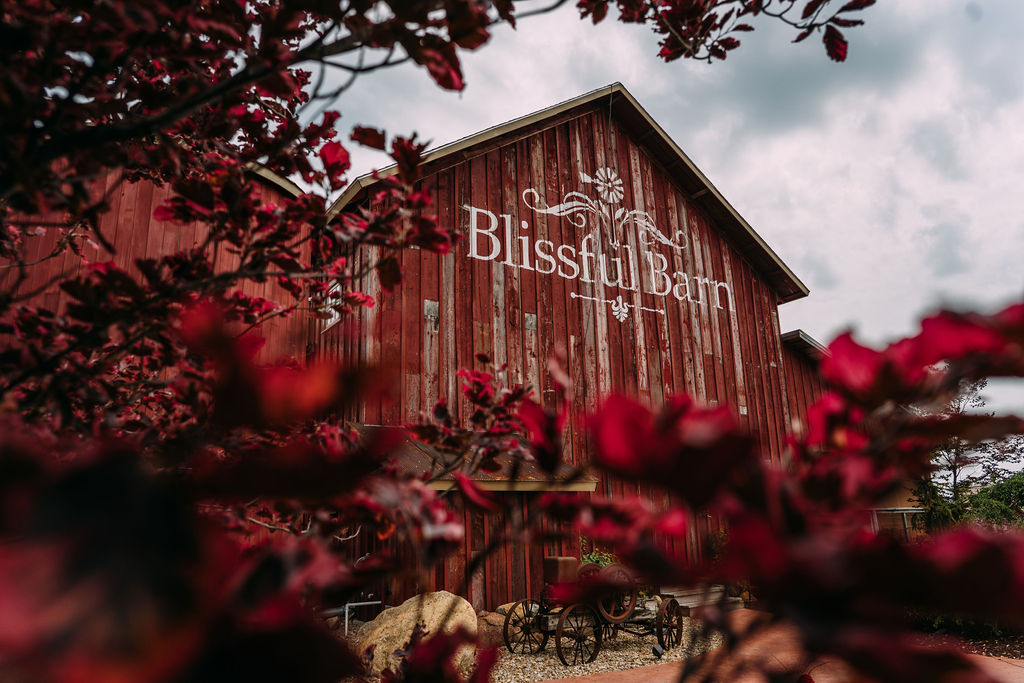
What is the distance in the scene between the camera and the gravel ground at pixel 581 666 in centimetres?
564

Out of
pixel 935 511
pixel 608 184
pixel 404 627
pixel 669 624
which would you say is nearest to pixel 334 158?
pixel 404 627

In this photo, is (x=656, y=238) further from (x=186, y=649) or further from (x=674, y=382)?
(x=186, y=649)

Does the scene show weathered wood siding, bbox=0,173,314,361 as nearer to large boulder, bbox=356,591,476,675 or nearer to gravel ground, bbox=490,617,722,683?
large boulder, bbox=356,591,476,675

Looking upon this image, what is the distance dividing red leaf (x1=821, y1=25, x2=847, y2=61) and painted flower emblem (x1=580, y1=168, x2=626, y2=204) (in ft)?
24.9

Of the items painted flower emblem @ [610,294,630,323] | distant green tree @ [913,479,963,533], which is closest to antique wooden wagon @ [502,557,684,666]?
painted flower emblem @ [610,294,630,323]

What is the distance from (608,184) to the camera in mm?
9398

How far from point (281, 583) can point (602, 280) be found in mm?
8660

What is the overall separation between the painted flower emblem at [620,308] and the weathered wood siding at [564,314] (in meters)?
0.09

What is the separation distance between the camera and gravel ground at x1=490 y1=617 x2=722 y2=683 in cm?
564

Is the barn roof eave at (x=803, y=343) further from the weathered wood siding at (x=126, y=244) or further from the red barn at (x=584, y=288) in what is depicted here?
the weathered wood siding at (x=126, y=244)

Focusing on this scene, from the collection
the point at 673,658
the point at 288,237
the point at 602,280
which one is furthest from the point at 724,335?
the point at 288,237

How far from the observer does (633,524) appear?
22.3 inches

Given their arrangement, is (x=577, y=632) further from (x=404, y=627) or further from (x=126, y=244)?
(x=126, y=244)

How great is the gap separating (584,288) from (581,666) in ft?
16.8
